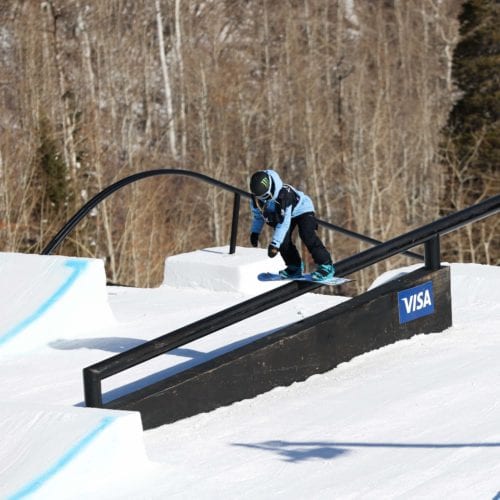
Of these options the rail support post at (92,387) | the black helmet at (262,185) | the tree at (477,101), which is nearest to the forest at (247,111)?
the tree at (477,101)

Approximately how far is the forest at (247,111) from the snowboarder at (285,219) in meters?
23.9

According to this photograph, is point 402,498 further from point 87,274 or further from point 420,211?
point 420,211

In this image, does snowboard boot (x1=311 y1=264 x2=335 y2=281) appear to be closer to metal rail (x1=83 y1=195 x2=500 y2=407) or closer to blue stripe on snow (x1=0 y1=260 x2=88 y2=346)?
metal rail (x1=83 y1=195 x2=500 y2=407)

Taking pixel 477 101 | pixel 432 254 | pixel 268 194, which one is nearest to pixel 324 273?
pixel 268 194

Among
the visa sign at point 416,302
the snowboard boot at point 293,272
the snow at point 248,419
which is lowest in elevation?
the snow at point 248,419

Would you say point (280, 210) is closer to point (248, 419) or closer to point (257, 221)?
point (257, 221)

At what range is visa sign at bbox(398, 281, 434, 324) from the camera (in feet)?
25.1

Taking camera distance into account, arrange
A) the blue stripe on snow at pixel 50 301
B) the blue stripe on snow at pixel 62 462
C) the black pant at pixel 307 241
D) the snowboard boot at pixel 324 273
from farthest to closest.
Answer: the blue stripe on snow at pixel 50 301 < the black pant at pixel 307 241 < the snowboard boot at pixel 324 273 < the blue stripe on snow at pixel 62 462

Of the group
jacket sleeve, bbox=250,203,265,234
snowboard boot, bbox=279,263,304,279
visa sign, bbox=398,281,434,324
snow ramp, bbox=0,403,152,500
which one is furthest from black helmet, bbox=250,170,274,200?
snow ramp, bbox=0,403,152,500

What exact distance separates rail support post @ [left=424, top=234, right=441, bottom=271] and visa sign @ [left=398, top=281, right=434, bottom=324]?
14 centimetres

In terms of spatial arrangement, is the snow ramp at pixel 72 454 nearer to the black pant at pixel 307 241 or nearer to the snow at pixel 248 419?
the snow at pixel 248 419

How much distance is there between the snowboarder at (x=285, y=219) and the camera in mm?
7125

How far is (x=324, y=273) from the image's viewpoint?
7.05m

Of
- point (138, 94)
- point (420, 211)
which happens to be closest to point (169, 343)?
point (138, 94)
